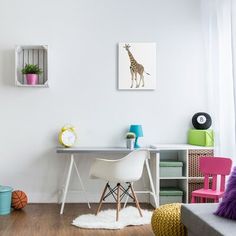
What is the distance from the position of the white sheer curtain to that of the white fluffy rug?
1.16 meters

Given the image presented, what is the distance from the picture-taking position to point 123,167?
431 cm

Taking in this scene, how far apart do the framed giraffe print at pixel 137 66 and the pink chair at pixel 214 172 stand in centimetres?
148

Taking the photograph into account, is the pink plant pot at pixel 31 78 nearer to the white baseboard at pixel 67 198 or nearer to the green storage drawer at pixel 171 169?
the white baseboard at pixel 67 198

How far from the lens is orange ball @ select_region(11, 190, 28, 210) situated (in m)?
4.83

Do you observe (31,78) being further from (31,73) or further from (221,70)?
(221,70)

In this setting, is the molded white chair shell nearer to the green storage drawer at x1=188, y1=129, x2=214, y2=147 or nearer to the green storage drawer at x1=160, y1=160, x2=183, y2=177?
the green storage drawer at x1=160, y1=160, x2=183, y2=177

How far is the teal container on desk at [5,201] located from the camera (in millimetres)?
4637

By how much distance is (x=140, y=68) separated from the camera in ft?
17.5

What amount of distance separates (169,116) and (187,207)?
2.49 meters

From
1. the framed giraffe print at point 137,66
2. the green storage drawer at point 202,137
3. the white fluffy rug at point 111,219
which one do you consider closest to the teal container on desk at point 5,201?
the white fluffy rug at point 111,219

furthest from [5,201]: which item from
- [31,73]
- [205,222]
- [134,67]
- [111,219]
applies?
[205,222]

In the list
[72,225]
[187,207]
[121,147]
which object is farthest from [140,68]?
[187,207]

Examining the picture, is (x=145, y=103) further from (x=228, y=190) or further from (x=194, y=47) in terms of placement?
(x=228, y=190)

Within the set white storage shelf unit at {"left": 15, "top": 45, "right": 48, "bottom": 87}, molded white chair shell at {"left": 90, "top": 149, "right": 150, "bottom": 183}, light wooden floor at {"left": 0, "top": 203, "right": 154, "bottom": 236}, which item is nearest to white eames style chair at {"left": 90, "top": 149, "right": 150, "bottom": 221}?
molded white chair shell at {"left": 90, "top": 149, "right": 150, "bottom": 183}
